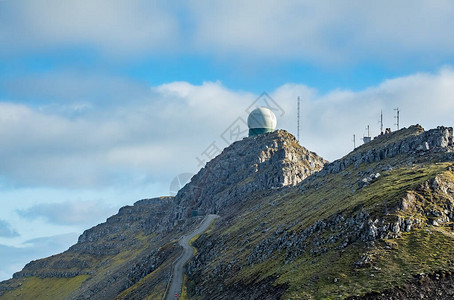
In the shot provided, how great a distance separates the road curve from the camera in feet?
354

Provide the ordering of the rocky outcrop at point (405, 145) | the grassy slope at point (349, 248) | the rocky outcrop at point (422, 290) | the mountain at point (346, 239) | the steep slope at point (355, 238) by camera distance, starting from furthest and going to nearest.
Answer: the rocky outcrop at point (405, 145), the steep slope at point (355, 238), the mountain at point (346, 239), the grassy slope at point (349, 248), the rocky outcrop at point (422, 290)

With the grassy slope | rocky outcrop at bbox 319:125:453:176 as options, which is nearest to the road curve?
the grassy slope

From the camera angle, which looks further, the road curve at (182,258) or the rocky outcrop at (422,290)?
the road curve at (182,258)

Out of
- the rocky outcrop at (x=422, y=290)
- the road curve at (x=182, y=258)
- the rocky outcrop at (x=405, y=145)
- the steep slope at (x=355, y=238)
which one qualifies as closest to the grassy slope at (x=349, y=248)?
the steep slope at (x=355, y=238)

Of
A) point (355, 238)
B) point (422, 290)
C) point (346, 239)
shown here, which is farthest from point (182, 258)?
point (422, 290)

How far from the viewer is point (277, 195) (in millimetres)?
160750

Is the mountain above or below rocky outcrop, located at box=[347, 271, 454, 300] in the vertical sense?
above

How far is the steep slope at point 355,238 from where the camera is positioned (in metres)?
64.9

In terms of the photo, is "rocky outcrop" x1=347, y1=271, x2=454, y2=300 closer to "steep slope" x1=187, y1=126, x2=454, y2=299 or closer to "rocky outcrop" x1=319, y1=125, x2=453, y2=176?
"steep slope" x1=187, y1=126, x2=454, y2=299

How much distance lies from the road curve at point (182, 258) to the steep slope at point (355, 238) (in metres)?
3.26

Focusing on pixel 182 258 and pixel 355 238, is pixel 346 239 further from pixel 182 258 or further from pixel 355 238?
pixel 182 258

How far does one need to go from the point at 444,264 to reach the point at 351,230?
16391 millimetres

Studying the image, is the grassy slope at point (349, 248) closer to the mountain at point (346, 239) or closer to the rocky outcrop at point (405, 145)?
the mountain at point (346, 239)

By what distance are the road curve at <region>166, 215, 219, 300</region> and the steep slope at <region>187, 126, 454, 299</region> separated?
3257 mm
